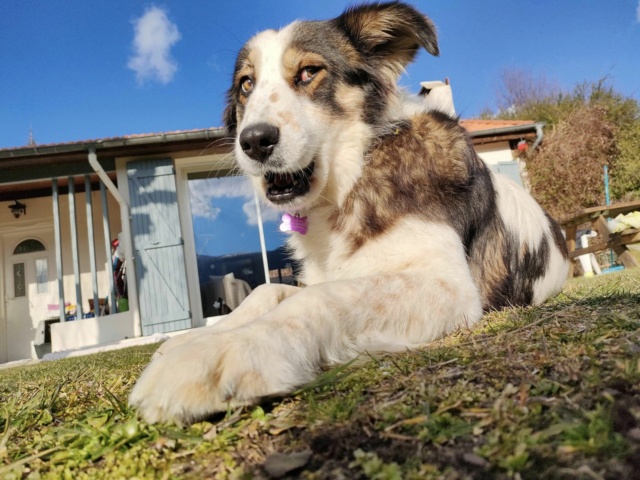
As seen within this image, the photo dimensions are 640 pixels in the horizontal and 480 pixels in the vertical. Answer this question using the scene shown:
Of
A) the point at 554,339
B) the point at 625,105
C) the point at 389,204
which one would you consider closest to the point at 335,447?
the point at 554,339

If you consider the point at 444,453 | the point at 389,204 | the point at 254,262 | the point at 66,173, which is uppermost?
the point at 66,173

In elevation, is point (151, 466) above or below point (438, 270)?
below

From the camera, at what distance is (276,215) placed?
2955mm

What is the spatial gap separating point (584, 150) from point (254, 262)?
11307 mm

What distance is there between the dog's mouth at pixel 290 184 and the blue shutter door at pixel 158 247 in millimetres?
7419

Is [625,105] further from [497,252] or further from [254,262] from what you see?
[497,252]

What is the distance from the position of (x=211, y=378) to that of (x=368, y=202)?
4.87 ft

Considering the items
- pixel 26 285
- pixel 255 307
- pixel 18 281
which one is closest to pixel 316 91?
pixel 255 307

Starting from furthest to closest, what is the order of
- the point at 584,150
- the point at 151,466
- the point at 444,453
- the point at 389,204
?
the point at 584,150 < the point at 389,204 < the point at 151,466 < the point at 444,453

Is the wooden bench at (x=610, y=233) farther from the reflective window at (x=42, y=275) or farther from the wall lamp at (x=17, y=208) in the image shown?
the wall lamp at (x=17, y=208)

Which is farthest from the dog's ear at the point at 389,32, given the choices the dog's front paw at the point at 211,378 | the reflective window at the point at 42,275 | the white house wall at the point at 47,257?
the reflective window at the point at 42,275

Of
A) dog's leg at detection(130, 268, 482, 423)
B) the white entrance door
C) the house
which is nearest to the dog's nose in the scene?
dog's leg at detection(130, 268, 482, 423)

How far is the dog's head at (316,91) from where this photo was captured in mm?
2332

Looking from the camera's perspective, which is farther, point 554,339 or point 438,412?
point 554,339
